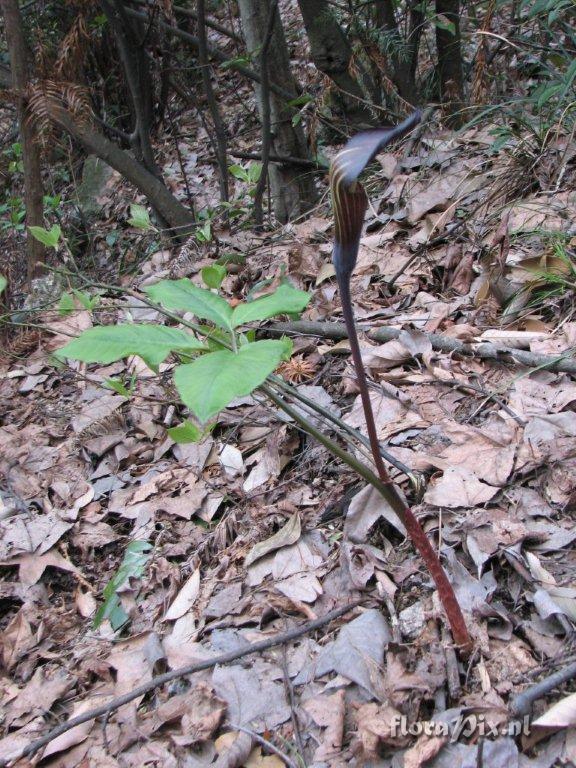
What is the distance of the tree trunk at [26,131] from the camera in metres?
3.22

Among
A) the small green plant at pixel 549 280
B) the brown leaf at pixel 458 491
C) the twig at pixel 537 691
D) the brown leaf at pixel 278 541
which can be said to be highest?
the small green plant at pixel 549 280

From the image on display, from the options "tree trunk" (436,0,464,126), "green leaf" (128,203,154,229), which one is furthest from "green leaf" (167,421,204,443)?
"tree trunk" (436,0,464,126)

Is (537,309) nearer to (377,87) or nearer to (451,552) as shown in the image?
(451,552)

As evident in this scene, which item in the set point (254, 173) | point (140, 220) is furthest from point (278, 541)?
point (254, 173)

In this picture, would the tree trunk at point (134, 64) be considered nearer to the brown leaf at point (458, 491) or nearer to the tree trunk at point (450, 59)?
the tree trunk at point (450, 59)

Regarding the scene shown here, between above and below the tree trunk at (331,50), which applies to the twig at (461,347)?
below

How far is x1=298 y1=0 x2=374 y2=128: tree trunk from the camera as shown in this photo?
11.1 ft

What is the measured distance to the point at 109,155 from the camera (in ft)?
11.9

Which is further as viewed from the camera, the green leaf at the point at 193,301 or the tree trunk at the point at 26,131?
the tree trunk at the point at 26,131

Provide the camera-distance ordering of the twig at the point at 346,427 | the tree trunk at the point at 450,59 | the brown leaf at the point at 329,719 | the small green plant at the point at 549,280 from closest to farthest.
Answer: the brown leaf at the point at 329,719 → the twig at the point at 346,427 → the small green plant at the point at 549,280 → the tree trunk at the point at 450,59

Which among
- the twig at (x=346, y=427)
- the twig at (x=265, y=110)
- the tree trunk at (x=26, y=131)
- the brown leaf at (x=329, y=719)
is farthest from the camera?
the tree trunk at (x=26, y=131)

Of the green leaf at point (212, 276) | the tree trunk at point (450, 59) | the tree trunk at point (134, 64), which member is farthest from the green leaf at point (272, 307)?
the tree trunk at point (134, 64)

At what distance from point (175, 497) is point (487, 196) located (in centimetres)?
174

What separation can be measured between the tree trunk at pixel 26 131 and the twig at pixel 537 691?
3.06 meters
